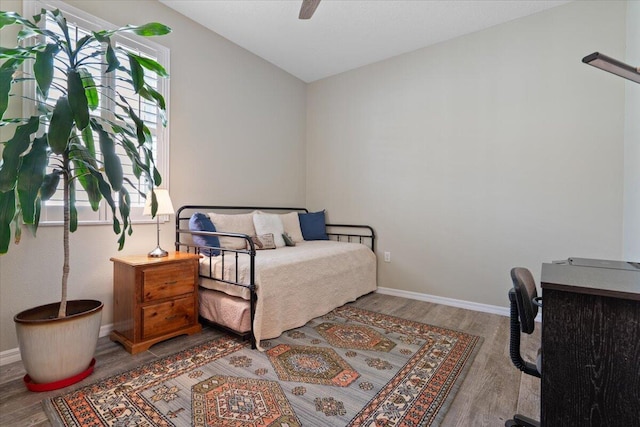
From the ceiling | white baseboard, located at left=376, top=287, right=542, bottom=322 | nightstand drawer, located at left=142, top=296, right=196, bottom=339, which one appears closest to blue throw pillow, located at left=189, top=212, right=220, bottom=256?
nightstand drawer, located at left=142, top=296, right=196, bottom=339

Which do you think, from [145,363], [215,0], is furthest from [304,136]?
[145,363]

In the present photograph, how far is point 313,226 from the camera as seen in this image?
3805 millimetres

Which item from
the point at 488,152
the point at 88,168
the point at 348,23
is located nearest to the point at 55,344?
the point at 88,168

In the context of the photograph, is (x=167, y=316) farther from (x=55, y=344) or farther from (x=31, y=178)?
(x=31, y=178)

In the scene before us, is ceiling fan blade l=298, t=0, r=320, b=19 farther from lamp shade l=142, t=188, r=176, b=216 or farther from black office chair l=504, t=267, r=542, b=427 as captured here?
black office chair l=504, t=267, r=542, b=427

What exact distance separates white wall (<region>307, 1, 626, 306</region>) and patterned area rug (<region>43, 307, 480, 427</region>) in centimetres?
103

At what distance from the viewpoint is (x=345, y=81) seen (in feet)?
12.8

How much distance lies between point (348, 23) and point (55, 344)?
3258 millimetres

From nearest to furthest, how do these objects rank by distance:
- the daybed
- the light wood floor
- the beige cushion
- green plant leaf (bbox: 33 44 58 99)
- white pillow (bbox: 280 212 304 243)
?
green plant leaf (bbox: 33 44 58 99), the light wood floor, the daybed, the beige cushion, white pillow (bbox: 280 212 304 243)

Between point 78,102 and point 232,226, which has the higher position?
point 78,102

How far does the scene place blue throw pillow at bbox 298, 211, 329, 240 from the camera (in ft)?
12.4

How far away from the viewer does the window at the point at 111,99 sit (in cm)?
201

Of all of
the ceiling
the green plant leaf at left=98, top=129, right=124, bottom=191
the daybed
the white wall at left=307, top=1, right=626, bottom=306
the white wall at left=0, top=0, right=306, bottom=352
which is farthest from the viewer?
the ceiling

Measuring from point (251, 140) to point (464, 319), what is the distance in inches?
113
